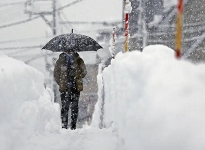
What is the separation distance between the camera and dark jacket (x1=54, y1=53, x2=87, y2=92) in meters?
6.52

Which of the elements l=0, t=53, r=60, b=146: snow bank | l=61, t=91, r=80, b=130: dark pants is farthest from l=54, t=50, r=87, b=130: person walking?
l=0, t=53, r=60, b=146: snow bank

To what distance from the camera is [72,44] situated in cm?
689

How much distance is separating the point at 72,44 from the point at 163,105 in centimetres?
405

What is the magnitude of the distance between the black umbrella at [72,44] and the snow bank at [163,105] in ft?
9.42

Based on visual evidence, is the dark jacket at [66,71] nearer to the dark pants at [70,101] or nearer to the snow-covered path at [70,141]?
the dark pants at [70,101]

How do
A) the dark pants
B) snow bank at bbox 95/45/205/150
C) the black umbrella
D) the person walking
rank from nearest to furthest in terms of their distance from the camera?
snow bank at bbox 95/45/205/150, the person walking, the dark pants, the black umbrella

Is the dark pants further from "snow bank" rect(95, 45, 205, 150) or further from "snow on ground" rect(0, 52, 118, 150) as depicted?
"snow bank" rect(95, 45, 205, 150)

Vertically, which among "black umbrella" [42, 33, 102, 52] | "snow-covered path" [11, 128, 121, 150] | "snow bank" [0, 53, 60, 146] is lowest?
"snow-covered path" [11, 128, 121, 150]

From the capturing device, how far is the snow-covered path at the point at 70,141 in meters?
4.83

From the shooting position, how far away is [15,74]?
226 inches

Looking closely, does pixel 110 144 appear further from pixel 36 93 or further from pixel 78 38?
pixel 78 38

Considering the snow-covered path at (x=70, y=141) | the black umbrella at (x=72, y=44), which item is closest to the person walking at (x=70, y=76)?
the black umbrella at (x=72, y=44)

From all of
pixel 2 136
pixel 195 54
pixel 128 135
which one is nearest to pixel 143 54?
pixel 128 135

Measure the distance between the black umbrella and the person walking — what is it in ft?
0.47
